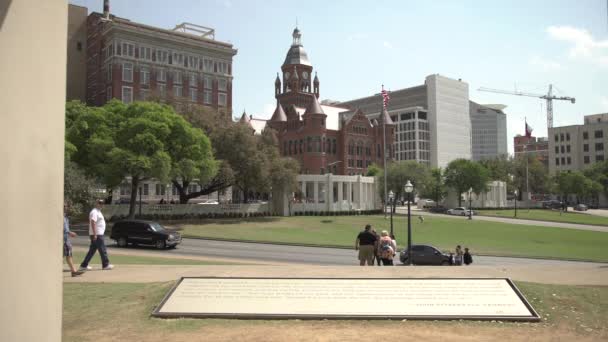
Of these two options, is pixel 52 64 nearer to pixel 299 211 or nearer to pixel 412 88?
pixel 299 211

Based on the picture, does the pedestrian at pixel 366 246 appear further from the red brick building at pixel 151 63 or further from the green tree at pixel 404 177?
the red brick building at pixel 151 63

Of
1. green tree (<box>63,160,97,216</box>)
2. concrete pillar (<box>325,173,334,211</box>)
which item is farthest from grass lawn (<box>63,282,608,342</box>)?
concrete pillar (<box>325,173,334,211</box>)

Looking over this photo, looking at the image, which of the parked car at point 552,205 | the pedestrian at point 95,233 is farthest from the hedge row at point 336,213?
the pedestrian at point 95,233

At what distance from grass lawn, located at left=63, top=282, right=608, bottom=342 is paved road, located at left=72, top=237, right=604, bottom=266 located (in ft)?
53.0

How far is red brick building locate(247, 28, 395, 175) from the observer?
10231 centimetres

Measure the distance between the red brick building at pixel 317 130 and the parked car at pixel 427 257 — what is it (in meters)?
68.4

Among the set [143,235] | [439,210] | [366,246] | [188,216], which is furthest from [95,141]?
[439,210]

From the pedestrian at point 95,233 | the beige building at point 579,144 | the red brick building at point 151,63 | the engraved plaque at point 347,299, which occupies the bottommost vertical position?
the engraved plaque at point 347,299

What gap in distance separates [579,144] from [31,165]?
478 feet

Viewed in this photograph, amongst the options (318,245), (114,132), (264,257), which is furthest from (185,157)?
(264,257)

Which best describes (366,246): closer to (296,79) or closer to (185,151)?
(185,151)

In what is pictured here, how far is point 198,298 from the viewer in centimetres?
983

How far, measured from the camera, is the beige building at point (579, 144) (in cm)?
12550

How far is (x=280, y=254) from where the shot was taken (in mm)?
29891
